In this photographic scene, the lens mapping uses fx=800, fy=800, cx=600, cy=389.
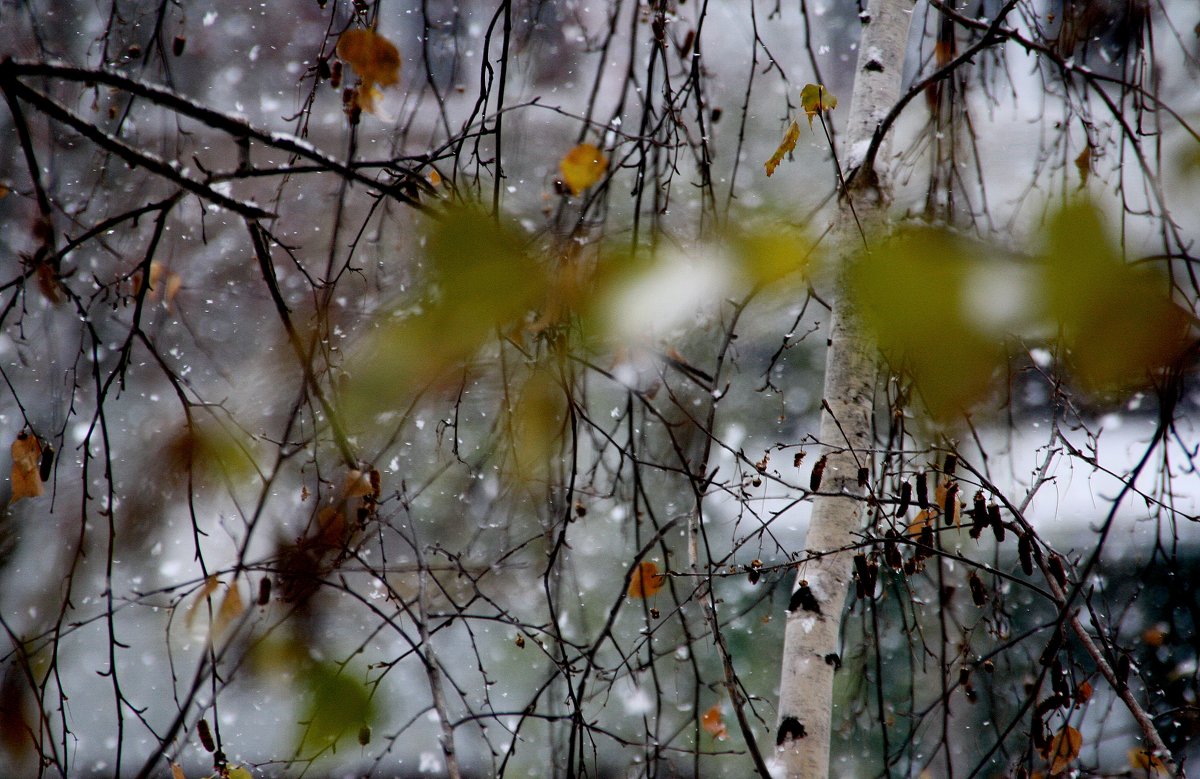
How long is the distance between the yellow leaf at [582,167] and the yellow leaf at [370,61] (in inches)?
11.8

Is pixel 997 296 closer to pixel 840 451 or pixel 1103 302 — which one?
pixel 1103 302

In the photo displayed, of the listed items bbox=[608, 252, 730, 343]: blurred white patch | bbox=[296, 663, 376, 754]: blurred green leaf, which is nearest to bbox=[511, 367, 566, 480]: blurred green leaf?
bbox=[296, 663, 376, 754]: blurred green leaf

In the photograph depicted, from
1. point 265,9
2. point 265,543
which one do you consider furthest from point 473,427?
point 265,9

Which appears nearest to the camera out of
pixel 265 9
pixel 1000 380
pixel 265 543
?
pixel 1000 380

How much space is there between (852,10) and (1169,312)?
391cm

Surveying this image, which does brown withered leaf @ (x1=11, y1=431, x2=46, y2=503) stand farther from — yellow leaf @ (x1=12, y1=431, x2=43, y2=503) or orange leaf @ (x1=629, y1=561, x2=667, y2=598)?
orange leaf @ (x1=629, y1=561, x2=667, y2=598)

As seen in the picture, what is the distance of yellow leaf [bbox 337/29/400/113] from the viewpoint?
1.10 meters

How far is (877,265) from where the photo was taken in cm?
51

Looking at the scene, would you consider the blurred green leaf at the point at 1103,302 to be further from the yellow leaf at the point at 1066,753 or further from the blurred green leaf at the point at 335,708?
the blurred green leaf at the point at 335,708

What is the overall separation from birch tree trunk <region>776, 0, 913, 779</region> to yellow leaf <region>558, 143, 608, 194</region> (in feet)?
1.10

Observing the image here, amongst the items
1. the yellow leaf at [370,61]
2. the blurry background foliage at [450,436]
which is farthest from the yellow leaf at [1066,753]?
the yellow leaf at [370,61]

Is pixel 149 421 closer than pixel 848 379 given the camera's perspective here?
No

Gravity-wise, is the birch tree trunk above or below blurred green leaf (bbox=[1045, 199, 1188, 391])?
above

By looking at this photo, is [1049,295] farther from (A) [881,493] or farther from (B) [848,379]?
(B) [848,379]
